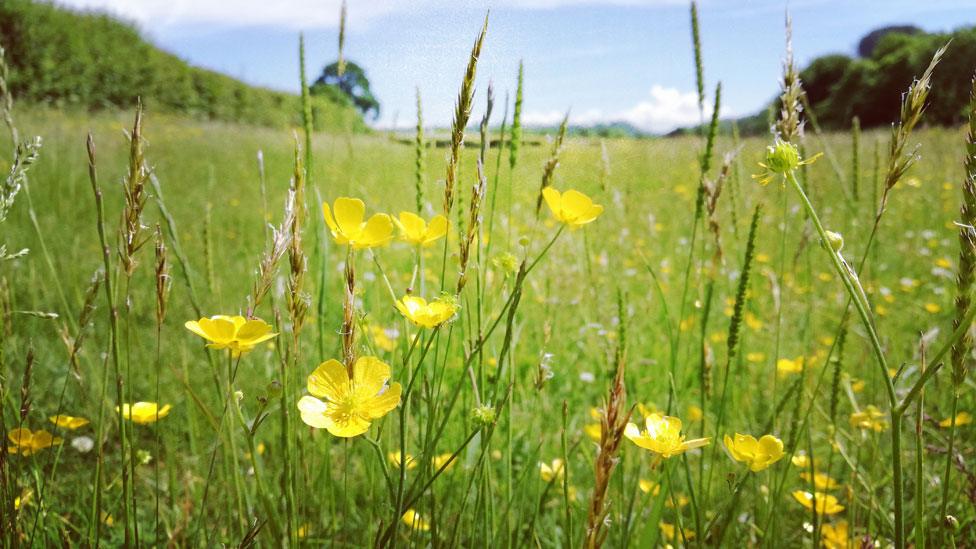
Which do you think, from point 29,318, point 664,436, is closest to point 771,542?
point 664,436

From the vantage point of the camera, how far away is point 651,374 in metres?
1.86

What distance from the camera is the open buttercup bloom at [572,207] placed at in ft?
2.14

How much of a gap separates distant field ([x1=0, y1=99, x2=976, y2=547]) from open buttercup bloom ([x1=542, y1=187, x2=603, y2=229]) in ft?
0.17

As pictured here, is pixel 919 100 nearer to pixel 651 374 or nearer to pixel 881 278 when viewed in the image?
pixel 651 374

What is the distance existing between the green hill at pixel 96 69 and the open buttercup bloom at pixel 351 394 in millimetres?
10467

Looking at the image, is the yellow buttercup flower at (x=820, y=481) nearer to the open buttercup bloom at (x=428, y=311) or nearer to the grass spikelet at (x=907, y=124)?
the grass spikelet at (x=907, y=124)

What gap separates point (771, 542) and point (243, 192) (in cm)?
483

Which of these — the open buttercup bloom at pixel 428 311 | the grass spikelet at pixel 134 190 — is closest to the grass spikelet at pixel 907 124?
the open buttercup bloom at pixel 428 311

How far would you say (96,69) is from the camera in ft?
38.1

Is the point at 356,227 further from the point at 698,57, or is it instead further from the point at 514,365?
the point at 698,57

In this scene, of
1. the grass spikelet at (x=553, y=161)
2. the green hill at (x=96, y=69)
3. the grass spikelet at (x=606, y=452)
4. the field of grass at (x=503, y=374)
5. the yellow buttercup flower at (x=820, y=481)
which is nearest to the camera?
the grass spikelet at (x=606, y=452)

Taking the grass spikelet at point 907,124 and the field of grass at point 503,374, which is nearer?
the grass spikelet at point 907,124

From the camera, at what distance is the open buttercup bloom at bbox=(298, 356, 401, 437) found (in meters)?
0.56

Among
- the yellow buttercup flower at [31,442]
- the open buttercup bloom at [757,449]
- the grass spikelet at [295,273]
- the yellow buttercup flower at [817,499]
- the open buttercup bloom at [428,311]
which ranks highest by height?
the grass spikelet at [295,273]
